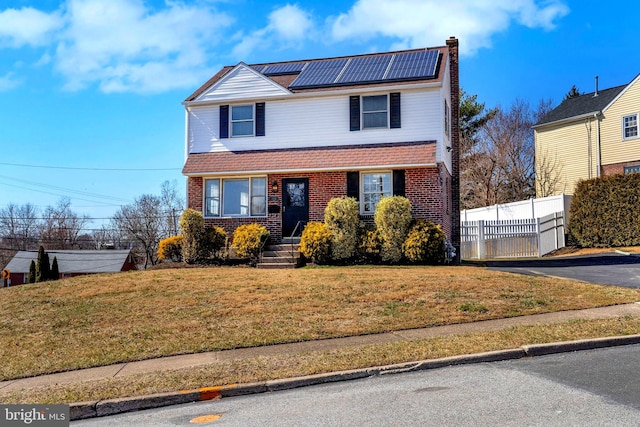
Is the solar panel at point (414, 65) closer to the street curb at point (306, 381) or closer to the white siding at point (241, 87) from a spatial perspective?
the white siding at point (241, 87)

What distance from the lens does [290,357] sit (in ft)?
28.5

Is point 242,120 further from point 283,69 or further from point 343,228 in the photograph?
point 343,228

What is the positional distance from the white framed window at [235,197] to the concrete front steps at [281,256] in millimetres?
2086

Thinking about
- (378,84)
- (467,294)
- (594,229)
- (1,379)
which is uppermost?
(378,84)

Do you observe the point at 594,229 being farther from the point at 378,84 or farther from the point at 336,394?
the point at 336,394

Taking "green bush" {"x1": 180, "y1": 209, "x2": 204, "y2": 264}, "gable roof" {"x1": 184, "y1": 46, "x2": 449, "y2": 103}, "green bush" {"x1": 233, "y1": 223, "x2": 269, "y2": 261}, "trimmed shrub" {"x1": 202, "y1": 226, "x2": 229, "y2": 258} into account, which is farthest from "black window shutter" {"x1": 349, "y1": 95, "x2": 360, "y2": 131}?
"green bush" {"x1": 180, "y1": 209, "x2": 204, "y2": 264}

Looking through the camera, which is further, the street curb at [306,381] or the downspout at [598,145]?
the downspout at [598,145]

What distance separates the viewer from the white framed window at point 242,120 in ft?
71.5

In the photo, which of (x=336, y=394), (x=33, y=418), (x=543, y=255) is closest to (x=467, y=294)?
(x=336, y=394)

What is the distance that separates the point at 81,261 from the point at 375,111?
4573 cm

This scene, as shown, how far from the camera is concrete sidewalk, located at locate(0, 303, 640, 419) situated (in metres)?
7.21

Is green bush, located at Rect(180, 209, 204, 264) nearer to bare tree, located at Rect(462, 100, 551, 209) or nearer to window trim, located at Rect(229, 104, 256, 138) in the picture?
window trim, located at Rect(229, 104, 256, 138)

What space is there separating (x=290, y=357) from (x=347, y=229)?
386 inches

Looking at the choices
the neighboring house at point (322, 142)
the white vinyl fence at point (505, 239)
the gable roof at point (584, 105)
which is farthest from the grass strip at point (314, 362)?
the gable roof at point (584, 105)
